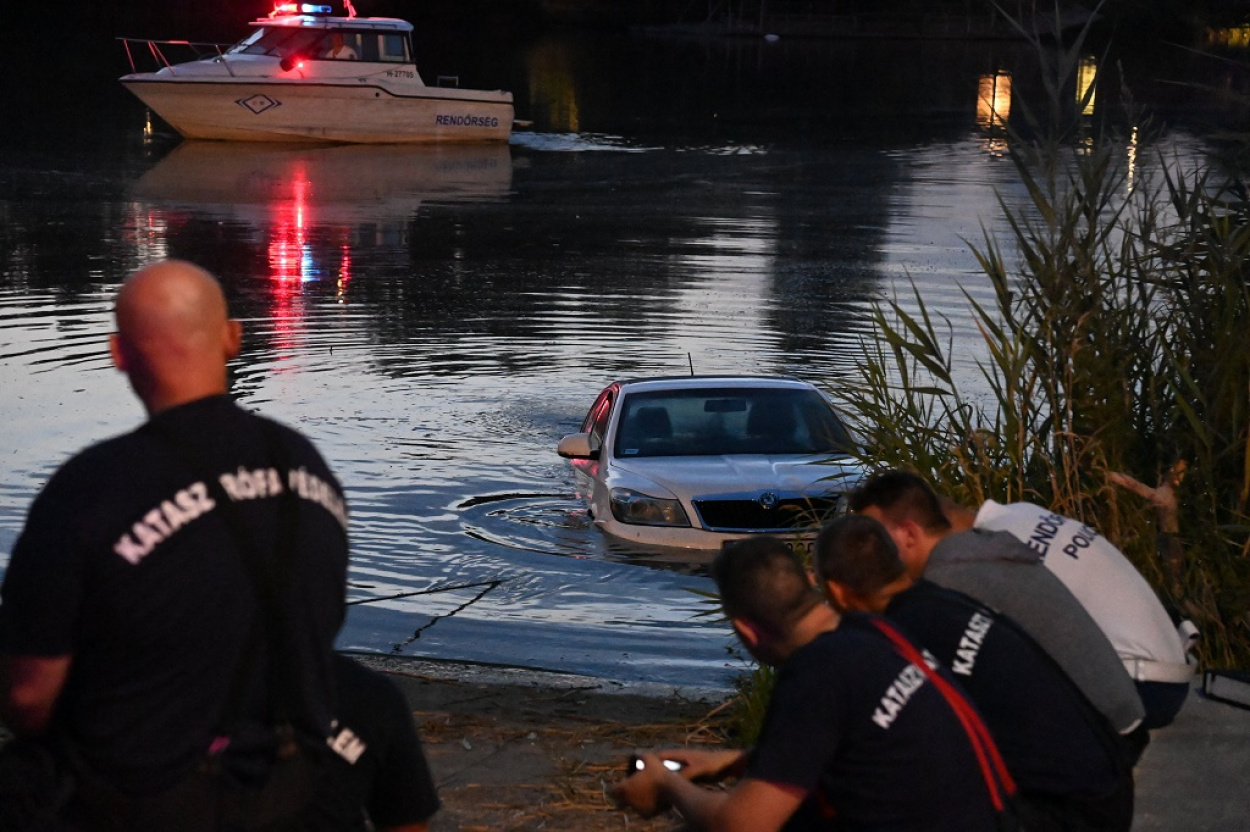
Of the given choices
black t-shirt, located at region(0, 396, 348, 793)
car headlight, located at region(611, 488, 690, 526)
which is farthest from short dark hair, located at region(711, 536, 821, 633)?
car headlight, located at region(611, 488, 690, 526)

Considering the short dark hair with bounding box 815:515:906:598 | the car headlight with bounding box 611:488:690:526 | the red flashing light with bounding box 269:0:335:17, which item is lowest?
the car headlight with bounding box 611:488:690:526

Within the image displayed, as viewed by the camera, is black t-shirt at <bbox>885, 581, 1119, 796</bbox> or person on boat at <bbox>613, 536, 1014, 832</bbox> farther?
black t-shirt at <bbox>885, 581, 1119, 796</bbox>

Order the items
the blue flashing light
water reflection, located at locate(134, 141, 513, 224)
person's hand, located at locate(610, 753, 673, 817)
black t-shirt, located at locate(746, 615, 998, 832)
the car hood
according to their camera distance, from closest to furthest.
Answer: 1. black t-shirt, located at locate(746, 615, 998, 832)
2. person's hand, located at locate(610, 753, 673, 817)
3. the car hood
4. water reflection, located at locate(134, 141, 513, 224)
5. the blue flashing light

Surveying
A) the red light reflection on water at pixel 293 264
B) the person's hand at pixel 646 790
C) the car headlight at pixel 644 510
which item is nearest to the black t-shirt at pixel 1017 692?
the person's hand at pixel 646 790

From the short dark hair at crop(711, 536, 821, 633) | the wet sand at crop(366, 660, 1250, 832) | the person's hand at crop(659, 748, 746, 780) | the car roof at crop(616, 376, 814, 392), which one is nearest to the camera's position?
the short dark hair at crop(711, 536, 821, 633)

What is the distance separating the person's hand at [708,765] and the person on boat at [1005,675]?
0.47 metres

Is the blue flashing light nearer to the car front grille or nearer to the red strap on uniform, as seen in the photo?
the car front grille

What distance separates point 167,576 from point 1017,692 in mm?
2071

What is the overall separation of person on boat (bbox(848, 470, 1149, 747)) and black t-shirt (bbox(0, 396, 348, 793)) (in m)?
1.87

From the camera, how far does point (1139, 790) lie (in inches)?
232

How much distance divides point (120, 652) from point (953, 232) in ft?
81.0

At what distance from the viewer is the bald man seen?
10.6ft

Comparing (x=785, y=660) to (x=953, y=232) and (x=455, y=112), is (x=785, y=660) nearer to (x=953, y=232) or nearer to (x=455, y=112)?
(x=953, y=232)

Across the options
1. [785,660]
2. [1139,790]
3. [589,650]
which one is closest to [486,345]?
[589,650]
